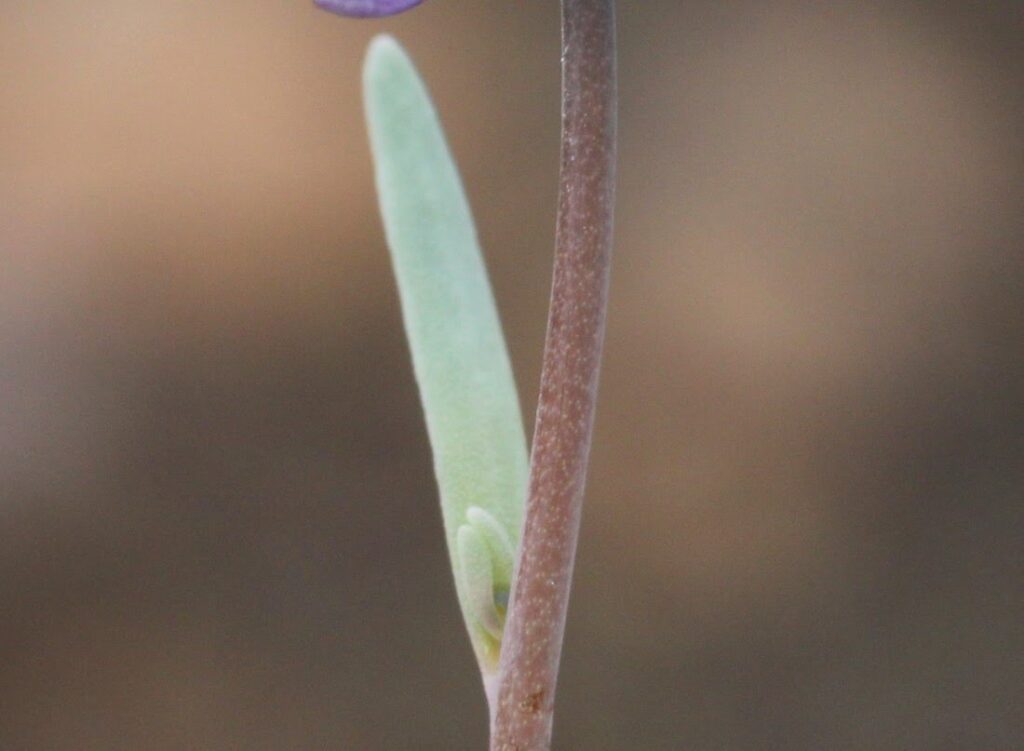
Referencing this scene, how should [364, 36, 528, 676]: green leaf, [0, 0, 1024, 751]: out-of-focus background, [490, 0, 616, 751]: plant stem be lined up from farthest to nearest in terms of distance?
[0, 0, 1024, 751]: out-of-focus background
[364, 36, 528, 676]: green leaf
[490, 0, 616, 751]: plant stem

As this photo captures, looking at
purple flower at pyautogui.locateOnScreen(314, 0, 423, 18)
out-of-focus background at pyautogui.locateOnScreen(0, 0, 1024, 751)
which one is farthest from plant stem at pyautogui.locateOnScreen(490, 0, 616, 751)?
out-of-focus background at pyautogui.locateOnScreen(0, 0, 1024, 751)

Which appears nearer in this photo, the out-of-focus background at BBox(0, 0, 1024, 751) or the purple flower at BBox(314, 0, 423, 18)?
the purple flower at BBox(314, 0, 423, 18)

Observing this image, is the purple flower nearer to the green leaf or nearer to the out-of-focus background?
the green leaf

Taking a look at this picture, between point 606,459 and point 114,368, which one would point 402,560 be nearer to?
point 606,459

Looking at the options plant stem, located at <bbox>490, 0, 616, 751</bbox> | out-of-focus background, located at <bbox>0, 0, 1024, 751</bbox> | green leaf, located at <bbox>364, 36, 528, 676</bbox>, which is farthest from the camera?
out-of-focus background, located at <bbox>0, 0, 1024, 751</bbox>

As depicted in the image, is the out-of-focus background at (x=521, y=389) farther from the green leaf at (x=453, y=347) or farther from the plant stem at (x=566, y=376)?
the plant stem at (x=566, y=376)

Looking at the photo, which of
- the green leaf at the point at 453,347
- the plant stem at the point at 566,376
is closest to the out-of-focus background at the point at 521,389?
the green leaf at the point at 453,347

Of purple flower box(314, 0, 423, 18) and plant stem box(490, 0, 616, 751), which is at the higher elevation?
purple flower box(314, 0, 423, 18)
